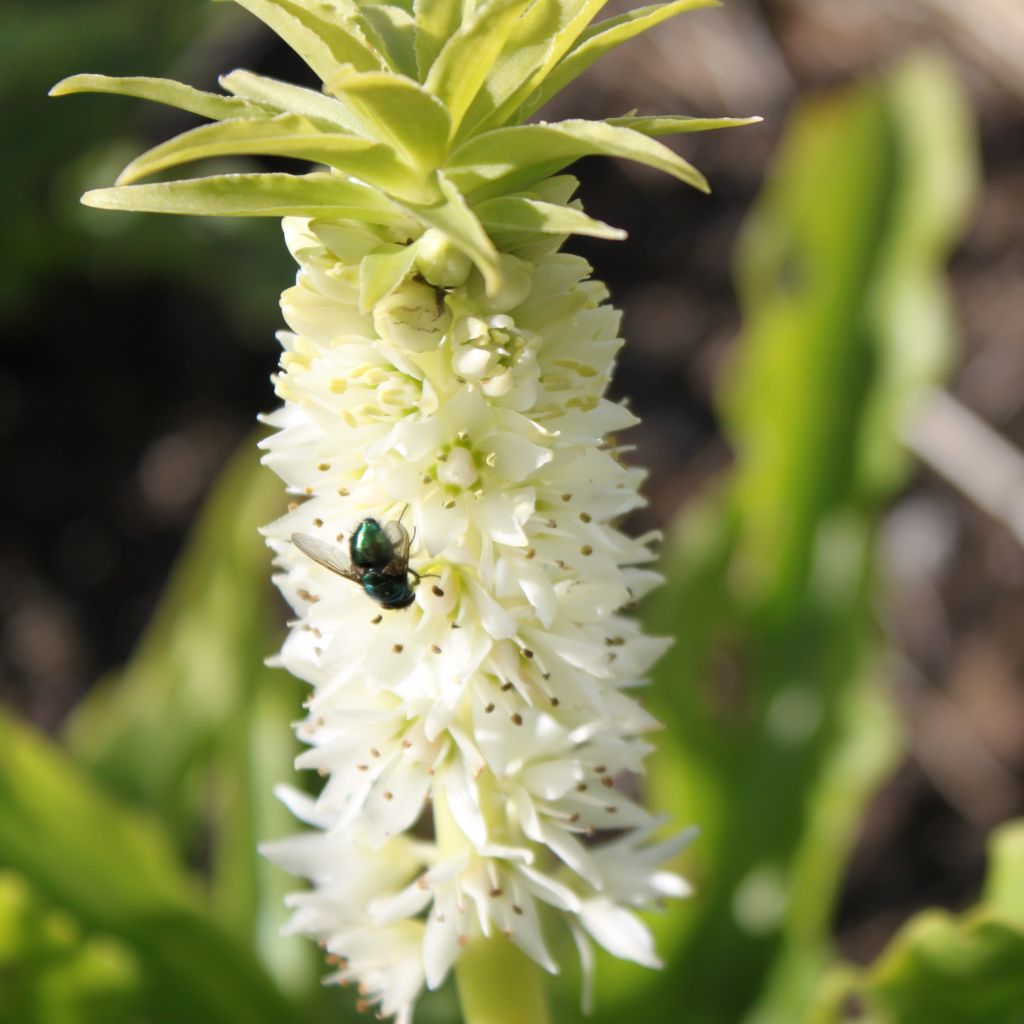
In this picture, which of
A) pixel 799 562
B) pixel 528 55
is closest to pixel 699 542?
pixel 799 562

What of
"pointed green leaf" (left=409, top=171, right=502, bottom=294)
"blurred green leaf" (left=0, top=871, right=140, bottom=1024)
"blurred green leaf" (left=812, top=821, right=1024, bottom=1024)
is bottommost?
"blurred green leaf" (left=0, top=871, right=140, bottom=1024)

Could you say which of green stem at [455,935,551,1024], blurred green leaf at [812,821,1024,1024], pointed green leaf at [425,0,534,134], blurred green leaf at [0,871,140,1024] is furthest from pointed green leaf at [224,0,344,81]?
blurred green leaf at [812,821,1024,1024]

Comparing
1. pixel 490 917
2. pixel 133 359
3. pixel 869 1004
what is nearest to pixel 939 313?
pixel 869 1004

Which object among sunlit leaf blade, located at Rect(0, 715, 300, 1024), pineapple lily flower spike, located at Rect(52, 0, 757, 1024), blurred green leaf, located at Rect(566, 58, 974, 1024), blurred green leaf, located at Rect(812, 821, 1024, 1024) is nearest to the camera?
pineapple lily flower spike, located at Rect(52, 0, 757, 1024)

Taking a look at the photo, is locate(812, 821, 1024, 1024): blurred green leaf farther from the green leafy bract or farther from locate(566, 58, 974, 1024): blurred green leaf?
the green leafy bract

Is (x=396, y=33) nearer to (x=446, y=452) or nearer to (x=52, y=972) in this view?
(x=446, y=452)

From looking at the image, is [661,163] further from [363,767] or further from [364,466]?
[363,767]

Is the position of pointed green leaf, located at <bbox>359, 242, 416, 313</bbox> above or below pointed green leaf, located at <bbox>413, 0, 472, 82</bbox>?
below
